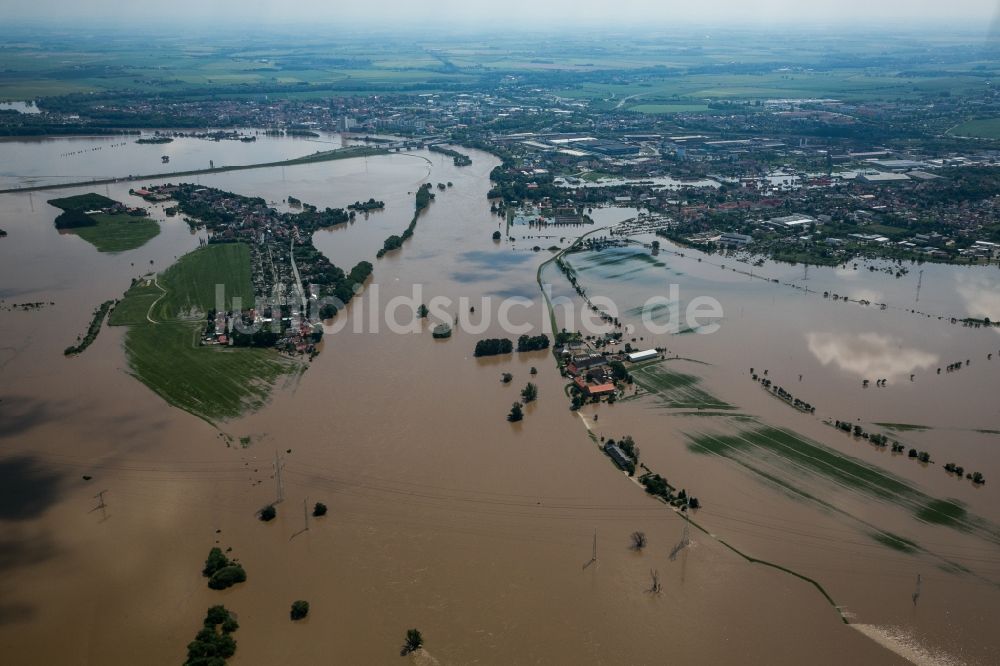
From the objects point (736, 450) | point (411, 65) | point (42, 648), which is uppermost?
point (411, 65)

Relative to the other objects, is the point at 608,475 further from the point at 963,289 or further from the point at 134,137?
the point at 134,137

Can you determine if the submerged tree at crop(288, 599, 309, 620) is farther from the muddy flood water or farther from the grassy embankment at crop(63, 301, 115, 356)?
the grassy embankment at crop(63, 301, 115, 356)

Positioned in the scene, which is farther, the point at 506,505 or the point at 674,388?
the point at 674,388

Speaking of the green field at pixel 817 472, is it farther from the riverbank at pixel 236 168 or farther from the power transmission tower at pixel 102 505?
the riverbank at pixel 236 168

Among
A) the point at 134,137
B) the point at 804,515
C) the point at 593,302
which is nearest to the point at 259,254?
the point at 593,302

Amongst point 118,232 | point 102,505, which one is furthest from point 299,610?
point 118,232

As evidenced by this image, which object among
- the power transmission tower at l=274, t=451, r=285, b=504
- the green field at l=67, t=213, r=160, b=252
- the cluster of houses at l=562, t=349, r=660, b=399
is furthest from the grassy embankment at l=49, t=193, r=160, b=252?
the cluster of houses at l=562, t=349, r=660, b=399

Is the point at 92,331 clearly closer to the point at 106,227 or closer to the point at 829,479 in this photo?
the point at 106,227
